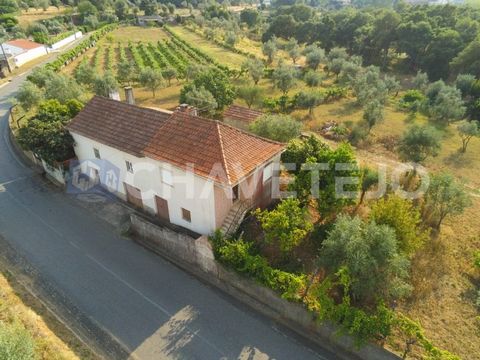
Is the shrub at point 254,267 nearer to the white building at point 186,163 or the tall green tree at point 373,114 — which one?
the white building at point 186,163

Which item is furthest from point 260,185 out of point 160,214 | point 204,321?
point 204,321

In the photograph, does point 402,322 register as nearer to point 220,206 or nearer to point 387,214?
point 387,214

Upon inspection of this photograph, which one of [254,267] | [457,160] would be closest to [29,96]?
[254,267]

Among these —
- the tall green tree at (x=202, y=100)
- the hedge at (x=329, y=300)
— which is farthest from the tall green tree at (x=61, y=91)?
the hedge at (x=329, y=300)

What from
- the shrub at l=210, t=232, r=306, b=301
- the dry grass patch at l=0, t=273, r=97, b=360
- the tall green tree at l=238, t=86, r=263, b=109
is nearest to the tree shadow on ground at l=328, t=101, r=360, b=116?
the tall green tree at l=238, t=86, r=263, b=109

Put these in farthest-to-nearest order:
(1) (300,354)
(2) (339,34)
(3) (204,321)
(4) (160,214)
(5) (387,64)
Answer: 1. (2) (339,34)
2. (5) (387,64)
3. (4) (160,214)
4. (3) (204,321)
5. (1) (300,354)

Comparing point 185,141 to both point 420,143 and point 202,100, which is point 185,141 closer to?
point 202,100
